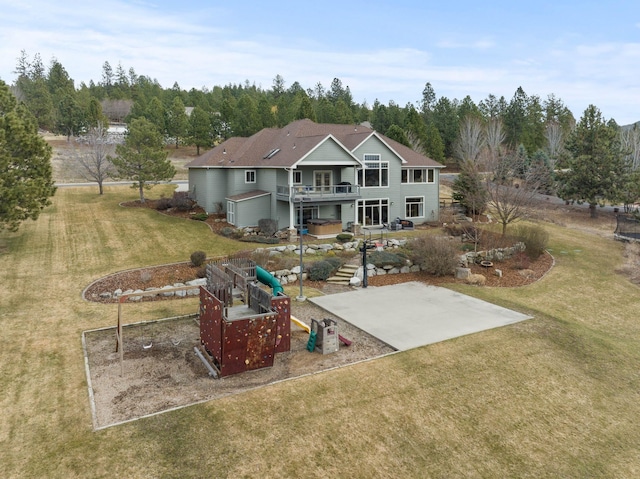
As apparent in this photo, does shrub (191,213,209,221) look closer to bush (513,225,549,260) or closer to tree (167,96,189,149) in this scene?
bush (513,225,549,260)

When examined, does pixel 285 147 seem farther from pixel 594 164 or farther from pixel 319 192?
pixel 594 164

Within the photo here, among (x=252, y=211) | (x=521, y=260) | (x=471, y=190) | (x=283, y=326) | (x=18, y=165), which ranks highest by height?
(x=18, y=165)

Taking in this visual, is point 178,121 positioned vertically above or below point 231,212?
above

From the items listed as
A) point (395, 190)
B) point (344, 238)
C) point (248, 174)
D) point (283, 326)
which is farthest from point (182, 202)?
point (283, 326)

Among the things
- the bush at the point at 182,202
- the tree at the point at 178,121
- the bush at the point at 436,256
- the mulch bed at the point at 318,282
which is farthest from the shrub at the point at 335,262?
the tree at the point at 178,121

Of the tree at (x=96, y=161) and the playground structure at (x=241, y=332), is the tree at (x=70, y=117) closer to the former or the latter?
the tree at (x=96, y=161)

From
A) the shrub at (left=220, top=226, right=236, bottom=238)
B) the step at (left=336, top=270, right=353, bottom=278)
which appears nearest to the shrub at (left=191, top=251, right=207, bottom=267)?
the shrub at (left=220, top=226, right=236, bottom=238)
